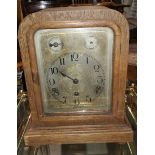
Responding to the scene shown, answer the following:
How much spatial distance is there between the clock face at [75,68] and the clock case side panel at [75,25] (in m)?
0.02

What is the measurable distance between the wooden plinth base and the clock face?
0.05 meters

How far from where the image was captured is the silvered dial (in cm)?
64

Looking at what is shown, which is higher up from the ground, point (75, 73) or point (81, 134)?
point (75, 73)

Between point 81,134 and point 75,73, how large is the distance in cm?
17

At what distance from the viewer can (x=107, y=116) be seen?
2.21ft

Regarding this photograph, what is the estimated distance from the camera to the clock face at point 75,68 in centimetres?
61

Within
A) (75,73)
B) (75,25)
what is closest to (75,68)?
(75,73)

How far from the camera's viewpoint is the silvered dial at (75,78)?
637mm

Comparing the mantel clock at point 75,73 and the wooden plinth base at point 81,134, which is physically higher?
the mantel clock at point 75,73

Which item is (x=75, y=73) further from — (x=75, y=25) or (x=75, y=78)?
(x=75, y=25)

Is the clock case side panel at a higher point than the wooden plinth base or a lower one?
higher

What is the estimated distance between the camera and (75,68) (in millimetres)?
646

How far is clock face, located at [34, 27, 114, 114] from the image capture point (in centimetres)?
61
